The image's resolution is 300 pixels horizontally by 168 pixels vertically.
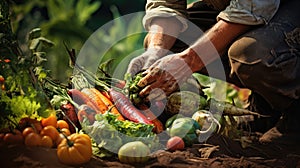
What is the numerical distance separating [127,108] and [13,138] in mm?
849

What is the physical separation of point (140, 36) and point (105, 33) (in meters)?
0.34

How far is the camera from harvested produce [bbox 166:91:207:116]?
320 cm

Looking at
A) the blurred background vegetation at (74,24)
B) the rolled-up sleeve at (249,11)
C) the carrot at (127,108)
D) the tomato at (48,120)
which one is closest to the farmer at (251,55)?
the rolled-up sleeve at (249,11)

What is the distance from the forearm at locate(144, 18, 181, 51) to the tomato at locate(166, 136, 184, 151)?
761 millimetres

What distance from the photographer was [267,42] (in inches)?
117

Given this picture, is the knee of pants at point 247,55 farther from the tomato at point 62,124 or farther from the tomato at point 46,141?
the tomato at point 46,141

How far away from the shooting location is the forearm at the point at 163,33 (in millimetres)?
3406

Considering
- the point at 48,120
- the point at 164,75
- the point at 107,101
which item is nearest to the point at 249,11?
the point at 164,75

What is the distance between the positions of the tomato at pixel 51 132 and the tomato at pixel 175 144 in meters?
0.57

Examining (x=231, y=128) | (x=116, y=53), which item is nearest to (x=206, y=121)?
(x=231, y=128)

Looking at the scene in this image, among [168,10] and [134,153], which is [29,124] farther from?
[168,10]

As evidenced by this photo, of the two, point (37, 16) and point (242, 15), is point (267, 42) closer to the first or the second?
point (242, 15)

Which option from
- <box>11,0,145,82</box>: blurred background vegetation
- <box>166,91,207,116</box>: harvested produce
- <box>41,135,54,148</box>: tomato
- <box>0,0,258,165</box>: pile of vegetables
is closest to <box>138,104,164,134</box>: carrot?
<box>0,0,258,165</box>: pile of vegetables

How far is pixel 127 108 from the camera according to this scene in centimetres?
316
